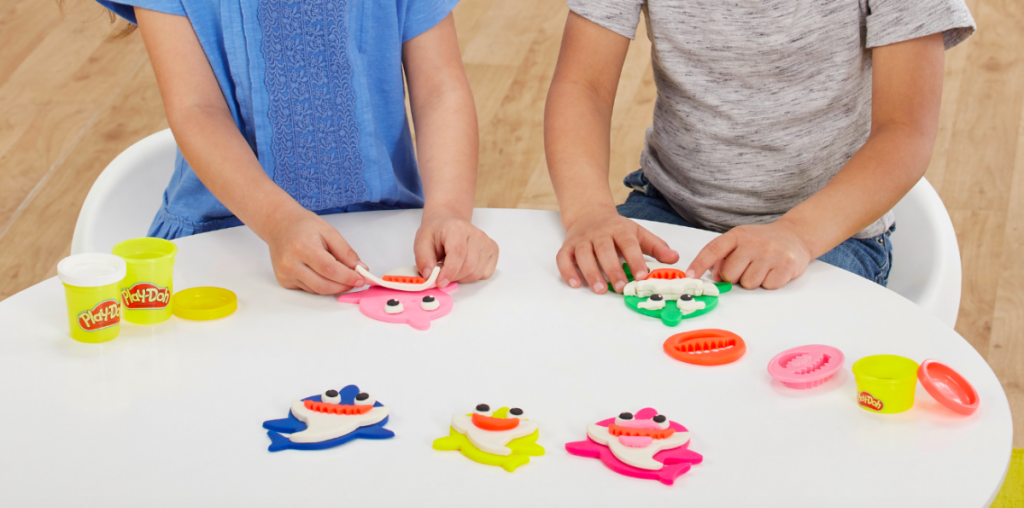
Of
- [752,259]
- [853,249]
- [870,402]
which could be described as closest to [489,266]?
[752,259]

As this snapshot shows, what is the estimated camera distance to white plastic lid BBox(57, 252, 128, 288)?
0.69 m

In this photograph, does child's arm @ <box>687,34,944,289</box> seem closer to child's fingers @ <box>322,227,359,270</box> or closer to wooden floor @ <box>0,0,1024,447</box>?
child's fingers @ <box>322,227,359,270</box>

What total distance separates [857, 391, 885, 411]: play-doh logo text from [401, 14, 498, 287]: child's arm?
336mm

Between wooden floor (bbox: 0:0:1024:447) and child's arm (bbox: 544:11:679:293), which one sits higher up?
child's arm (bbox: 544:11:679:293)

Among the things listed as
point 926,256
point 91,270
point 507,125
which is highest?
point 91,270

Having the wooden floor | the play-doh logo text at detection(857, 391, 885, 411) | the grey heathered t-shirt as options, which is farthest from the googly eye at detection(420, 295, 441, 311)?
the wooden floor

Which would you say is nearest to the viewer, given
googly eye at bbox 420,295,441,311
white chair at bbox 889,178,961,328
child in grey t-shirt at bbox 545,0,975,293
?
googly eye at bbox 420,295,441,311

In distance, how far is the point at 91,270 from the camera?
716 mm

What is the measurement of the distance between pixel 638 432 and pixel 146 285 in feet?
1.34

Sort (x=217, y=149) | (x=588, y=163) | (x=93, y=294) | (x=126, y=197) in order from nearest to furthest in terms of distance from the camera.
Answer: (x=93, y=294) → (x=217, y=149) → (x=588, y=163) → (x=126, y=197)

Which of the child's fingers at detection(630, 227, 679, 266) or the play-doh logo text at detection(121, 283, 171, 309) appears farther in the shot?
the child's fingers at detection(630, 227, 679, 266)

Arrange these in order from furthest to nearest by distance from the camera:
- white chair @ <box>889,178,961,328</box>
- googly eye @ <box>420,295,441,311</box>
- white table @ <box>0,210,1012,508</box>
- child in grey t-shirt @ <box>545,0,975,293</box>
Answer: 1. white chair @ <box>889,178,961,328</box>
2. child in grey t-shirt @ <box>545,0,975,293</box>
3. googly eye @ <box>420,295,441,311</box>
4. white table @ <box>0,210,1012,508</box>

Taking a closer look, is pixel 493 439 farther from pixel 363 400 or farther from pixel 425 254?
pixel 425 254

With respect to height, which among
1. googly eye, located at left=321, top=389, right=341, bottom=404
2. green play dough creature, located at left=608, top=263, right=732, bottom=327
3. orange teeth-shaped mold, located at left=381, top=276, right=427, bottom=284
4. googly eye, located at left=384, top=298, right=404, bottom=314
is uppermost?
orange teeth-shaped mold, located at left=381, top=276, right=427, bottom=284
